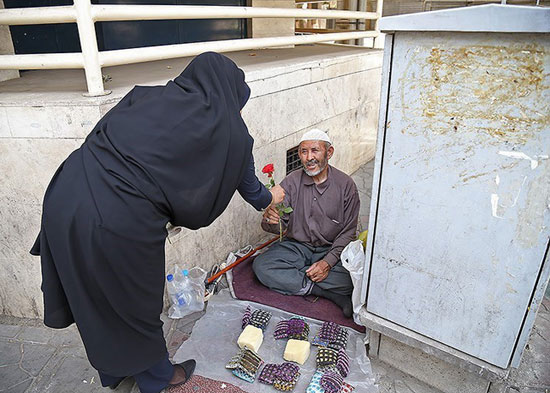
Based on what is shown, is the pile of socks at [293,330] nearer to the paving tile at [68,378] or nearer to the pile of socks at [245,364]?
the pile of socks at [245,364]

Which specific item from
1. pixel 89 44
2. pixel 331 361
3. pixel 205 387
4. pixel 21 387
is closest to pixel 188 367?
pixel 205 387

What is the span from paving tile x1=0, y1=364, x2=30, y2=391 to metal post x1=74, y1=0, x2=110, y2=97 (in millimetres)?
1748

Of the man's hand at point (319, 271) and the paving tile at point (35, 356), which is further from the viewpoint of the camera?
the man's hand at point (319, 271)

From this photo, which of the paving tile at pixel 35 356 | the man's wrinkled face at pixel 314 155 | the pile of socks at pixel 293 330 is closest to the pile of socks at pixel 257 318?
the pile of socks at pixel 293 330

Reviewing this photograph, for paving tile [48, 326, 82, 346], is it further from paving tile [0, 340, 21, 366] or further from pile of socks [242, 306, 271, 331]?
pile of socks [242, 306, 271, 331]

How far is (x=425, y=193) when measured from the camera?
201 cm

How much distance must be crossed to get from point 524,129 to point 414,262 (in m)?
0.86

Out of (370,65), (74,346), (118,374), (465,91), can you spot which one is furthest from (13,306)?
(370,65)

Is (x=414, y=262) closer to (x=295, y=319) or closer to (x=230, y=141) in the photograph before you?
(x=295, y=319)

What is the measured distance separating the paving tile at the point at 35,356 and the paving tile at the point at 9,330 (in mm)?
168

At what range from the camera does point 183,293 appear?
119 inches

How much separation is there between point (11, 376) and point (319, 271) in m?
2.10

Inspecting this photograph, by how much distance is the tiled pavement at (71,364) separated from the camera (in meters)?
2.41

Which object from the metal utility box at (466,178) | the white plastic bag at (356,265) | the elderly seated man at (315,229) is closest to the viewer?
the metal utility box at (466,178)
